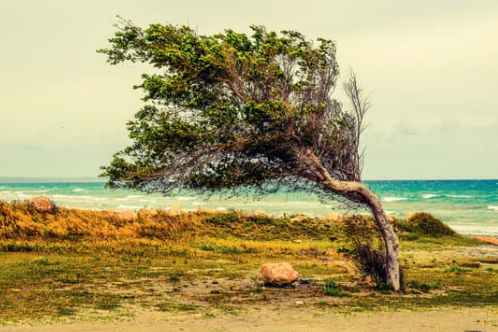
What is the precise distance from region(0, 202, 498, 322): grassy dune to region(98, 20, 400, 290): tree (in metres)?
3.01

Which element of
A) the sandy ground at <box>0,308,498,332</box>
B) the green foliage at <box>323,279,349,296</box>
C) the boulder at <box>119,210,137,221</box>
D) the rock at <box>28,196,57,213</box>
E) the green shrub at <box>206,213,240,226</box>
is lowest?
the green foliage at <box>323,279,349,296</box>

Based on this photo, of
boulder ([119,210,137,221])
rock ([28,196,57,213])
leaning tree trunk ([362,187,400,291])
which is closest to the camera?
leaning tree trunk ([362,187,400,291])

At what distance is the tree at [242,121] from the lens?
58.8ft

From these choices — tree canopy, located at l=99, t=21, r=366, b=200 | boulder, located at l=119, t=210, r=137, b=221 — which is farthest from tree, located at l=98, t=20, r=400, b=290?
boulder, located at l=119, t=210, r=137, b=221

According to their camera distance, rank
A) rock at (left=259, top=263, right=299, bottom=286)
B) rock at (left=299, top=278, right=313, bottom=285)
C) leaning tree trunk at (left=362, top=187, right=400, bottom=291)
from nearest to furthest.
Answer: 1. leaning tree trunk at (left=362, top=187, right=400, bottom=291)
2. rock at (left=259, top=263, right=299, bottom=286)
3. rock at (left=299, top=278, right=313, bottom=285)

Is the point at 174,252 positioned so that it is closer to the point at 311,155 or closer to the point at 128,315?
the point at 311,155

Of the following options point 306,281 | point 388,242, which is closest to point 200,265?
point 306,281

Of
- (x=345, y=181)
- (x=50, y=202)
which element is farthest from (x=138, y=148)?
(x=50, y=202)

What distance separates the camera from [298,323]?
46.2 ft

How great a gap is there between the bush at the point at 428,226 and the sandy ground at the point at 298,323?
27.6 metres

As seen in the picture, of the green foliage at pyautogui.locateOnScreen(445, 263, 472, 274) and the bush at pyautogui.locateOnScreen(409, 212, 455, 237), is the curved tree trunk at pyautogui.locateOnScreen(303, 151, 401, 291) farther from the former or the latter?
the bush at pyautogui.locateOnScreen(409, 212, 455, 237)

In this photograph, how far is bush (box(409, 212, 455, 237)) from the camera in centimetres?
4278

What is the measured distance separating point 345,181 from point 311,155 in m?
1.39

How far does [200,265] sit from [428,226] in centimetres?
2216
